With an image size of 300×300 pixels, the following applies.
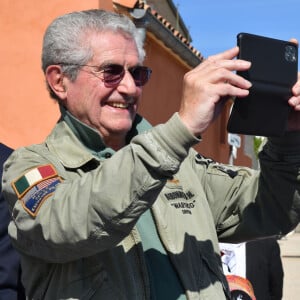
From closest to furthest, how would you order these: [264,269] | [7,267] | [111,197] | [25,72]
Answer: [111,197], [7,267], [264,269], [25,72]

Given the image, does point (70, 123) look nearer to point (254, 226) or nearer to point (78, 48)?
point (78, 48)

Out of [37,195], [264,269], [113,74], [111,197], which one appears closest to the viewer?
[111,197]

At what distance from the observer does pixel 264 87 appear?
1.78 metres

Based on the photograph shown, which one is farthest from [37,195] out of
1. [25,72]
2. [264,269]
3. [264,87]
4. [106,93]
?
[25,72]

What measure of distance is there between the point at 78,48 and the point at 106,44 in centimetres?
9

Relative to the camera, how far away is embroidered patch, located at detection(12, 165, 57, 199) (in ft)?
5.88

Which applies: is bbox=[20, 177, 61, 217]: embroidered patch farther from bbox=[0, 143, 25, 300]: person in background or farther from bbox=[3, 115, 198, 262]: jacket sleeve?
bbox=[0, 143, 25, 300]: person in background

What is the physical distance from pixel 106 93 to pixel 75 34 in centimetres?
22

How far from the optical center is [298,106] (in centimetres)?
189

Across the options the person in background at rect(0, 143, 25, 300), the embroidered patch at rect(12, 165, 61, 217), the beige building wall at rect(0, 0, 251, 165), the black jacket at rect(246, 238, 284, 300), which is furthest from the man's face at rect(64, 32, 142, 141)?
the beige building wall at rect(0, 0, 251, 165)

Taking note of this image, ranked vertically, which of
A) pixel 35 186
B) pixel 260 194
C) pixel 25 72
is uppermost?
pixel 25 72

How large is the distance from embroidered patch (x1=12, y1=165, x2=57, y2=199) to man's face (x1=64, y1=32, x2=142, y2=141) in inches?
10.7

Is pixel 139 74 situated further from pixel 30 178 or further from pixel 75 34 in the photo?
pixel 30 178

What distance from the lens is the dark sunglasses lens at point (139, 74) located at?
2076mm
